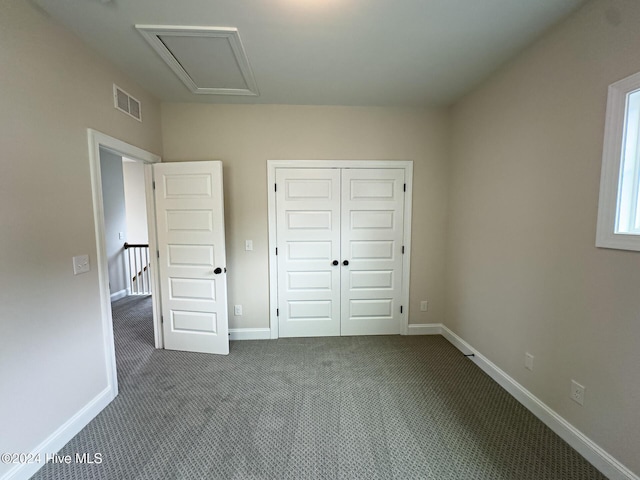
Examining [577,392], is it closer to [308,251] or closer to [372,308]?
[372,308]

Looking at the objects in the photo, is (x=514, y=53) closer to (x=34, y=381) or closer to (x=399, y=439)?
(x=399, y=439)

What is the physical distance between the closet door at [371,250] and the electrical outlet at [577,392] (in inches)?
64.1

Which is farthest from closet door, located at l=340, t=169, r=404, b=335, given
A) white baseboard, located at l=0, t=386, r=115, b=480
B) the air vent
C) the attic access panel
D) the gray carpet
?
white baseboard, located at l=0, t=386, r=115, b=480

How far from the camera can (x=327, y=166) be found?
284 centimetres

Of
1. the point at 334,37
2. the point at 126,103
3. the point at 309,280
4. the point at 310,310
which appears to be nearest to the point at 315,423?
the point at 310,310

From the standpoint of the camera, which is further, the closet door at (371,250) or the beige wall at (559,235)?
the closet door at (371,250)

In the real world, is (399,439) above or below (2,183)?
below

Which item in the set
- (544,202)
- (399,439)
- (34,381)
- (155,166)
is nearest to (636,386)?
(544,202)

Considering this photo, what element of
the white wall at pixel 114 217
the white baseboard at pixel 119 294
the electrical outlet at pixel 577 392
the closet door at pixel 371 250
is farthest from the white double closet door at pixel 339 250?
the white wall at pixel 114 217

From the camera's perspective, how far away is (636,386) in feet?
4.15

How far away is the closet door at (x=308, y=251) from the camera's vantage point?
2854mm

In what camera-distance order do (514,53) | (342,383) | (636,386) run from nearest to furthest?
(636,386) < (514,53) < (342,383)

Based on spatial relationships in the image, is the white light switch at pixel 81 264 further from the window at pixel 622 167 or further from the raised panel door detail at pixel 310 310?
the window at pixel 622 167

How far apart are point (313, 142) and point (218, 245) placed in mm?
1576
